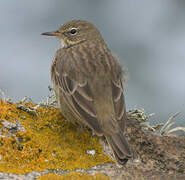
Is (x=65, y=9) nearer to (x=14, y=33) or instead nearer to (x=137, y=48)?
(x=14, y=33)

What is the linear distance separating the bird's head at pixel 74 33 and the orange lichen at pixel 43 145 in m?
1.99

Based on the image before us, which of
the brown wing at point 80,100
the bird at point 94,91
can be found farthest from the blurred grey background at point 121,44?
the brown wing at point 80,100

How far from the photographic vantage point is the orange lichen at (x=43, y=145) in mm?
4078

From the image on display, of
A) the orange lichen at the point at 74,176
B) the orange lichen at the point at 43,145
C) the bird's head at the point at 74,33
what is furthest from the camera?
the bird's head at the point at 74,33

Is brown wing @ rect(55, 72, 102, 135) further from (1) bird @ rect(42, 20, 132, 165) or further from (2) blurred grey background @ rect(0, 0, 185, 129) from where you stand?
(2) blurred grey background @ rect(0, 0, 185, 129)

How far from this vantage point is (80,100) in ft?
16.5

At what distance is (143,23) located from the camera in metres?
14.6

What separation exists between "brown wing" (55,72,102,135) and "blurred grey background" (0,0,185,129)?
18.9ft

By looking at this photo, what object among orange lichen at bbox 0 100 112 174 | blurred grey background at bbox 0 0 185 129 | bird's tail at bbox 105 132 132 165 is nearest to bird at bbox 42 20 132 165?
bird's tail at bbox 105 132 132 165

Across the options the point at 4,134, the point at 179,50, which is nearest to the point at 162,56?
the point at 179,50

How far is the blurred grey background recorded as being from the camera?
39.0 ft

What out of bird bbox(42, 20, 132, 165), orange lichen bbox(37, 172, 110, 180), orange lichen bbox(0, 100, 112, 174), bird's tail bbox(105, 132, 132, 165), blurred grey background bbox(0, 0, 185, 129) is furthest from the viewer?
blurred grey background bbox(0, 0, 185, 129)

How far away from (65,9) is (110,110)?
9.63 m

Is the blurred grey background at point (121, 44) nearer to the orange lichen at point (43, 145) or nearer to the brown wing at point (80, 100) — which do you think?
the brown wing at point (80, 100)
